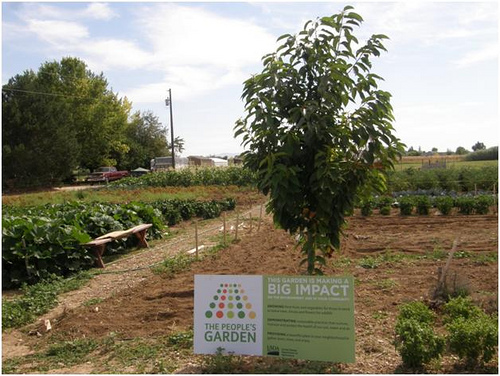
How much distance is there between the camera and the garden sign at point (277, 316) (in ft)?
15.2

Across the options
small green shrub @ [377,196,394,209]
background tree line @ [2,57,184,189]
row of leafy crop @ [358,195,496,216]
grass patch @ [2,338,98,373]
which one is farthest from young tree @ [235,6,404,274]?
background tree line @ [2,57,184,189]

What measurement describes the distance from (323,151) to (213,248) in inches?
301

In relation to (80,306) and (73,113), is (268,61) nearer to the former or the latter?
(80,306)

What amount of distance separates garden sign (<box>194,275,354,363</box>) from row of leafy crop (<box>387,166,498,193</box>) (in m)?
21.9

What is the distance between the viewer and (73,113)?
57.3m

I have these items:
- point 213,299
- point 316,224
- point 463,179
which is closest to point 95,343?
point 213,299

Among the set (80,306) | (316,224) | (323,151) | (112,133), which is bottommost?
(80,306)

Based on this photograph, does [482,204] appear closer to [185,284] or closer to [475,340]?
[185,284]

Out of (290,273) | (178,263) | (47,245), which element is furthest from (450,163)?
(47,245)

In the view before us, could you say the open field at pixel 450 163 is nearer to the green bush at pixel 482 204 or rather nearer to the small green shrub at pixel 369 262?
the green bush at pixel 482 204

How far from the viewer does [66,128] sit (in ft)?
156

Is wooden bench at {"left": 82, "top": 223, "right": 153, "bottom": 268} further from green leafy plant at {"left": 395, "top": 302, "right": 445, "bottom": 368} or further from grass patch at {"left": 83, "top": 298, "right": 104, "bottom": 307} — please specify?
green leafy plant at {"left": 395, "top": 302, "right": 445, "bottom": 368}

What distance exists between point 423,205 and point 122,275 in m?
12.5

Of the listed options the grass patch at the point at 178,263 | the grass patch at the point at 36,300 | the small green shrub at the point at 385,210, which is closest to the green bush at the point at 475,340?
the grass patch at the point at 36,300
